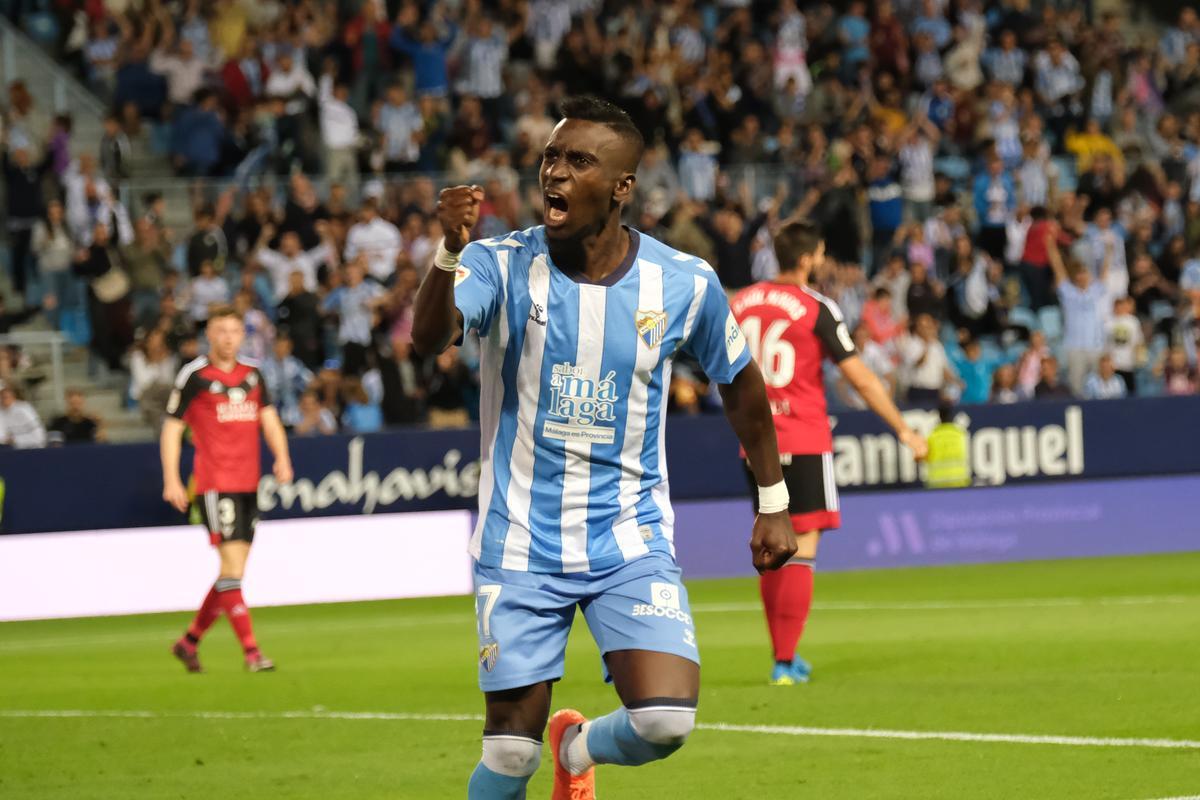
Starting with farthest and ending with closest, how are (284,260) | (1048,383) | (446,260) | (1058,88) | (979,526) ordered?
(1058,88) < (1048,383) < (284,260) < (979,526) < (446,260)

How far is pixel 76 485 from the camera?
59.2 ft

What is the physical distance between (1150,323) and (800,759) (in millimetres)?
17690

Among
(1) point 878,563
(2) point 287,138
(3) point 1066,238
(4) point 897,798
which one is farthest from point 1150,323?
(4) point 897,798

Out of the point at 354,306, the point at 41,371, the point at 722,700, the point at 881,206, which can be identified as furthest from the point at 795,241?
the point at 881,206

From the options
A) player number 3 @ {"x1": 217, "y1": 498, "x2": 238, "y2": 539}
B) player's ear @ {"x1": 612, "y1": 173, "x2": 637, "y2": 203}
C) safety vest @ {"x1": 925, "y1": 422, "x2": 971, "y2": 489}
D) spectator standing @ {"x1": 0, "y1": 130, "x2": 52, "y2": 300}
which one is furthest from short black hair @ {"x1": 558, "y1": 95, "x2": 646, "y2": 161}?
spectator standing @ {"x1": 0, "y1": 130, "x2": 52, "y2": 300}

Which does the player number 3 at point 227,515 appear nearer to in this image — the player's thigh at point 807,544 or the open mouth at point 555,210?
the player's thigh at point 807,544

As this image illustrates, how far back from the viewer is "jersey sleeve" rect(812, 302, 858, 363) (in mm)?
10680

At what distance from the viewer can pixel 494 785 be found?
18.6 ft

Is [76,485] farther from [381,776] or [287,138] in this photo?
[381,776]

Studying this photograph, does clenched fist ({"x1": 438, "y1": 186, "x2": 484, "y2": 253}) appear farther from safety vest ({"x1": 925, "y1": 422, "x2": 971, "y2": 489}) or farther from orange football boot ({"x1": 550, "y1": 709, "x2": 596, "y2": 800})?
safety vest ({"x1": 925, "y1": 422, "x2": 971, "y2": 489})

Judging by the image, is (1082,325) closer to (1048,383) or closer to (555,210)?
(1048,383)

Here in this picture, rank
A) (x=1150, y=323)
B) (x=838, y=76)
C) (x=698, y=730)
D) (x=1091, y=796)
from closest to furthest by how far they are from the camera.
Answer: (x=1091, y=796), (x=698, y=730), (x=1150, y=323), (x=838, y=76)

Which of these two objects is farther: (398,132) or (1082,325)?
(1082,325)

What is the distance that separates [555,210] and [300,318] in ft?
50.7
